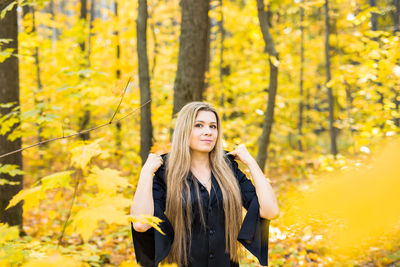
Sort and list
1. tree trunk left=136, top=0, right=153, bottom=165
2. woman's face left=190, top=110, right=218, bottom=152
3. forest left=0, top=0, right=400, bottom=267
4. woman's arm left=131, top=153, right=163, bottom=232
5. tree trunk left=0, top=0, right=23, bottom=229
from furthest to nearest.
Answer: tree trunk left=136, top=0, right=153, bottom=165 < tree trunk left=0, top=0, right=23, bottom=229 < woman's face left=190, top=110, right=218, bottom=152 < woman's arm left=131, top=153, right=163, bottom=232 < forest left=0, top=0, right=400, bottom=267

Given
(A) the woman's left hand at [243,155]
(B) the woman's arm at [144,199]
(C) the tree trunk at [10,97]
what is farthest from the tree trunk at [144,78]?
(B) the woman's arm at [144,199]

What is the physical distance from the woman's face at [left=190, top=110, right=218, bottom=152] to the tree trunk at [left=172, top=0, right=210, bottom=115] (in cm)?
216

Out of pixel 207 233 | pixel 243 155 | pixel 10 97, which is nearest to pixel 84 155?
pixel 207 233

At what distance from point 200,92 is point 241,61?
933 centimetres

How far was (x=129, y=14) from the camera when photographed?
13.0m

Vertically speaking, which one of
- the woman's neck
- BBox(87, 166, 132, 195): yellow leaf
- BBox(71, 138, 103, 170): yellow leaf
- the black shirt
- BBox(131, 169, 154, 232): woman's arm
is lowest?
the black shirt

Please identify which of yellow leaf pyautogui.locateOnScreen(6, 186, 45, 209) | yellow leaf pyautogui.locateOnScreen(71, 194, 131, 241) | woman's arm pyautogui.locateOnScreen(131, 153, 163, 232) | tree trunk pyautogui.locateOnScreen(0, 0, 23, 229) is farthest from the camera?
tree trunk pyautogui.locateOnScreen(0, 0, 23, 229)

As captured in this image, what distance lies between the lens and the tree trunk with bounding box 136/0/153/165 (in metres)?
4.89

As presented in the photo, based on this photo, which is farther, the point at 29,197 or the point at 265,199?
the point at 265,199

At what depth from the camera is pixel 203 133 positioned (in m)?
2.49

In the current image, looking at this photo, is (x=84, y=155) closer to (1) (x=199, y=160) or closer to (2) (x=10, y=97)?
(1) (x=199, y=160)

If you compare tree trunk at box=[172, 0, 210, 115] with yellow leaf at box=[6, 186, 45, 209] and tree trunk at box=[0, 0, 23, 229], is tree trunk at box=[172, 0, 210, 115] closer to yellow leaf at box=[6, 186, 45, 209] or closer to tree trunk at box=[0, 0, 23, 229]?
tree trunk at box=[0, 0, 23, 229]

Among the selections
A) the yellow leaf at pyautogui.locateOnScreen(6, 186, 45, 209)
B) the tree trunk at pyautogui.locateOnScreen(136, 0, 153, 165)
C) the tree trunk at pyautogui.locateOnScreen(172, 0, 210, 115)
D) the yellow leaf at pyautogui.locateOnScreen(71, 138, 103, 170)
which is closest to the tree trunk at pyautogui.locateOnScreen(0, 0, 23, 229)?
the tree trunk at pyautogui.locateOnScreen(136, 0, 153, 165)

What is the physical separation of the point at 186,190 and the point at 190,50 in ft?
9.40
